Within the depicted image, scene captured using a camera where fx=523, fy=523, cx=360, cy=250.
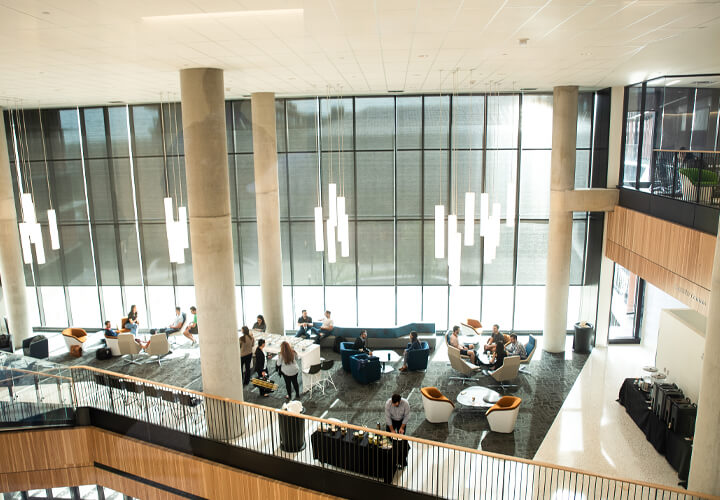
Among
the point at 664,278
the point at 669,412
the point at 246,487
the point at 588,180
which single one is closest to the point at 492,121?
the point at 588,180

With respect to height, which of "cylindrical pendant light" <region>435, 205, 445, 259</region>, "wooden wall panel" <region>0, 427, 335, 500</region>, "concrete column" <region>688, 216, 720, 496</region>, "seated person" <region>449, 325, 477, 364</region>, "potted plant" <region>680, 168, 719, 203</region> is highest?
"potted plant" <region>680, 168, 719, 203</region>

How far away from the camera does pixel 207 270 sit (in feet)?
28.1

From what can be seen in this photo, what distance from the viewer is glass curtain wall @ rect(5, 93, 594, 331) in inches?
532

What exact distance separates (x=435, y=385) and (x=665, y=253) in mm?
5111

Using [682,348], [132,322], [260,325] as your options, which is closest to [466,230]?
[682,348]

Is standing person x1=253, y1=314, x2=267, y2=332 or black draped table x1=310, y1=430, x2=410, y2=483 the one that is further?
standing person x1=253, y1=314, x2=267, y2=332

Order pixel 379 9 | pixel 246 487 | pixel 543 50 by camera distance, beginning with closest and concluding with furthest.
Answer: pixel 379 9, pixel 543 50, pixel 246 487

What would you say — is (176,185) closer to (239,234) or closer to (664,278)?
(239,234)

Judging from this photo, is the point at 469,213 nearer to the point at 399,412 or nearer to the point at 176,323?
the point at 399,412

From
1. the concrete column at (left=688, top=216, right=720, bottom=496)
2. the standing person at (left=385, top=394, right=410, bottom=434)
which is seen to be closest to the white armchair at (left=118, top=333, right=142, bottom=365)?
the standing person at (left=385, top=394, right=410, bottom=434)

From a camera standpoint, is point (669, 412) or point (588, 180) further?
point (588, 180)

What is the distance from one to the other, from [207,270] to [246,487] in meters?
3.47

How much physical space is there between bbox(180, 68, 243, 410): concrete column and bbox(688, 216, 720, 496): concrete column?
6742 mm

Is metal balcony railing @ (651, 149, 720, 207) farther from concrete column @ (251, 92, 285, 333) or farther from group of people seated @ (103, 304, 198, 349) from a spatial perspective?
group of people seated @ (103, 304, 198, 349)
